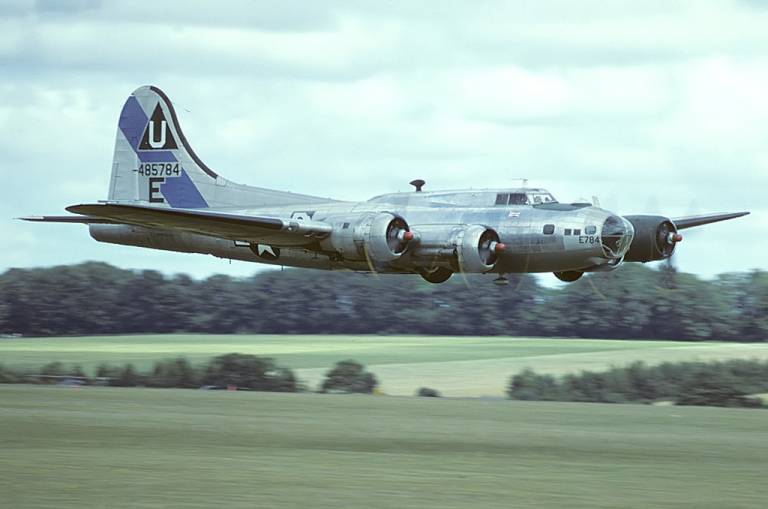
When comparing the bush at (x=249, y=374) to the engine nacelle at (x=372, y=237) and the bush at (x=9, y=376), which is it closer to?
the bush at (x=9, y=376)

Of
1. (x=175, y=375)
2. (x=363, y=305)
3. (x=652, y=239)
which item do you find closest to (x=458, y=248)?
(x=652, y=239)

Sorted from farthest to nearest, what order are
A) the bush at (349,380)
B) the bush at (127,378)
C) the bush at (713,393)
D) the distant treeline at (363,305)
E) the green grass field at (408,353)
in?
the distant treeline at (363,305)
the bush at (127,378)
the green grass field at (408,353)
the bush at (349,380)
the bush at (713,393)

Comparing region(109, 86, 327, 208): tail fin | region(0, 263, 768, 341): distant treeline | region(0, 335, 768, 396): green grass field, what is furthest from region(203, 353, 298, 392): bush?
region(0, 263, 768, 341): distant treeline

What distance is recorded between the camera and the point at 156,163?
4953 cm

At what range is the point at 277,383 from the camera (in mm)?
51094

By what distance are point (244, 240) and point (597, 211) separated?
1226 cm

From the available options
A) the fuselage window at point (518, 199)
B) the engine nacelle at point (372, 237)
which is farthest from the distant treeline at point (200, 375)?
the fuselage window at point (518, 199)

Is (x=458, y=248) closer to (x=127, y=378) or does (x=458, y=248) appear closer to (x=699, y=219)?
(x=699, y=219)

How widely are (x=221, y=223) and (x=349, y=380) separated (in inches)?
435

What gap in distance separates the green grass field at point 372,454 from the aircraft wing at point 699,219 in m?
6.56

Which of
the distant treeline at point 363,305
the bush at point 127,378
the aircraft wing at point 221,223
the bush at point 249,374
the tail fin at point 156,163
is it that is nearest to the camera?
the aircraft wing at point 221,223

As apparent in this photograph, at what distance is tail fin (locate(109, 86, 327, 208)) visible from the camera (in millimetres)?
48969

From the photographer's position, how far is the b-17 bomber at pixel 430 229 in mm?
40594

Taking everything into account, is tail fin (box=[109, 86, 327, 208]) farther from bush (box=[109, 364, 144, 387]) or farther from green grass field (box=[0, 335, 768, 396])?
green grass field (box=[0, 335, 768, 396])
